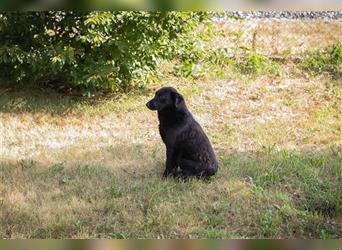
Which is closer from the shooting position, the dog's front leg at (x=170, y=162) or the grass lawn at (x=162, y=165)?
the grass lawn at (x=162, y=165)

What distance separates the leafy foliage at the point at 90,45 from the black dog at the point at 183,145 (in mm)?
1560

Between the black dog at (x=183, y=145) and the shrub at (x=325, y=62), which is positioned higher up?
the shrub at (x=325, y=62)

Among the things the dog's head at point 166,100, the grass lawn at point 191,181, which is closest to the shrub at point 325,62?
the grass lawn at point 191,181

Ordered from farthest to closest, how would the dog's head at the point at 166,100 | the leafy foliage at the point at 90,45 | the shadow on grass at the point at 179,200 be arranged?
the leafy foliage at the point at 90,45
the dog's head at the point at 166,100
the shadow on grass at the point at 179,200

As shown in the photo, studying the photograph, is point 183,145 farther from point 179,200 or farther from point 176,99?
point 179,200

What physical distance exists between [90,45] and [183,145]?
7.53 feet

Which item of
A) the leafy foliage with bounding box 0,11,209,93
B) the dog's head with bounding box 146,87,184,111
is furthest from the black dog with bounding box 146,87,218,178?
the leafy foliage with bounding box 0,11,209,93

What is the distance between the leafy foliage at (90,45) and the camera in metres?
5.73

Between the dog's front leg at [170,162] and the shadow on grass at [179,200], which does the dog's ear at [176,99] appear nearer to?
the dog's front leg at [170,162]

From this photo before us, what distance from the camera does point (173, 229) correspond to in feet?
11.8

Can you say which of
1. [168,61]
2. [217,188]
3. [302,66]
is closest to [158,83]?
[168,61]

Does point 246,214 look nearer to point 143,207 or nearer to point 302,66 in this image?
point 143,207

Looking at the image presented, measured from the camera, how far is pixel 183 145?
14.3 ft

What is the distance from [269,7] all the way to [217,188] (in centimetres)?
190
